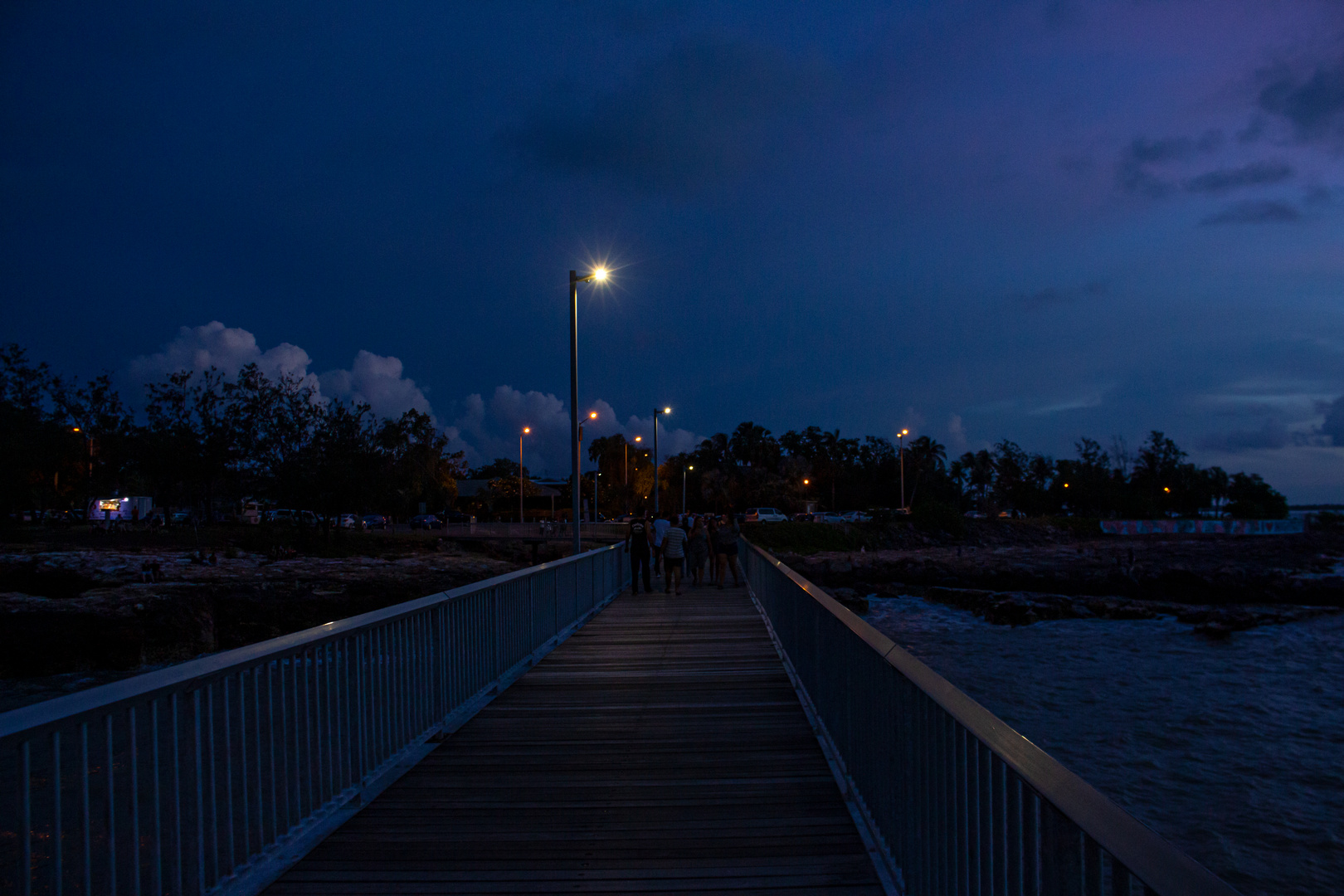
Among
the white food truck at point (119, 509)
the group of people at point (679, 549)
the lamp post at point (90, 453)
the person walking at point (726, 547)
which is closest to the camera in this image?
the group of people at point (679, 549)

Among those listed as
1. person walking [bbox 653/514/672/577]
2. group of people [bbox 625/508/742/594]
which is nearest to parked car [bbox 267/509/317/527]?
group of people [bbox 625/508/742/594]

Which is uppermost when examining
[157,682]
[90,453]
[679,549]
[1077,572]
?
[90,453]

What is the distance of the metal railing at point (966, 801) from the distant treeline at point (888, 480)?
8240 cm

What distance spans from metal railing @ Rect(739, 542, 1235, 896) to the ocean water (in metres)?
3.60

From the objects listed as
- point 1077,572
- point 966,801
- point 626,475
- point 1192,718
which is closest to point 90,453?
point 626,475

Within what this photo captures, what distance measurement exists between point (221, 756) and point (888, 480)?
331 ft

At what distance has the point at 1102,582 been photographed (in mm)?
46156

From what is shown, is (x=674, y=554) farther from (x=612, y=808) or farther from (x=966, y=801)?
(x=966, y=801)

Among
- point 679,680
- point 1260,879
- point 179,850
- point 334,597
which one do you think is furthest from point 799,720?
point 334,597

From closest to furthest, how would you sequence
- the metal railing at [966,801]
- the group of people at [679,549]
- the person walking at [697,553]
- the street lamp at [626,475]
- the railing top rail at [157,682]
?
the metal railing at [966,801], the railing top rail at [157,682], the group of people at [679,549], the person walking at [697,553], the street lamp at [626,475]

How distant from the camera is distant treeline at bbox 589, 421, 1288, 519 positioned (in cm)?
9194

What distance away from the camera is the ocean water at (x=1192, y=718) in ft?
42.5

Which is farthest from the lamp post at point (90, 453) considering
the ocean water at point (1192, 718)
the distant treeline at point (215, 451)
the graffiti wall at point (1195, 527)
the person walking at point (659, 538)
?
the graffiti wall at point (1195, 527)

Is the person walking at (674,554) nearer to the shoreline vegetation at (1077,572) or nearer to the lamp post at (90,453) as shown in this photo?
the shoreline vegetation at (1077,572)
